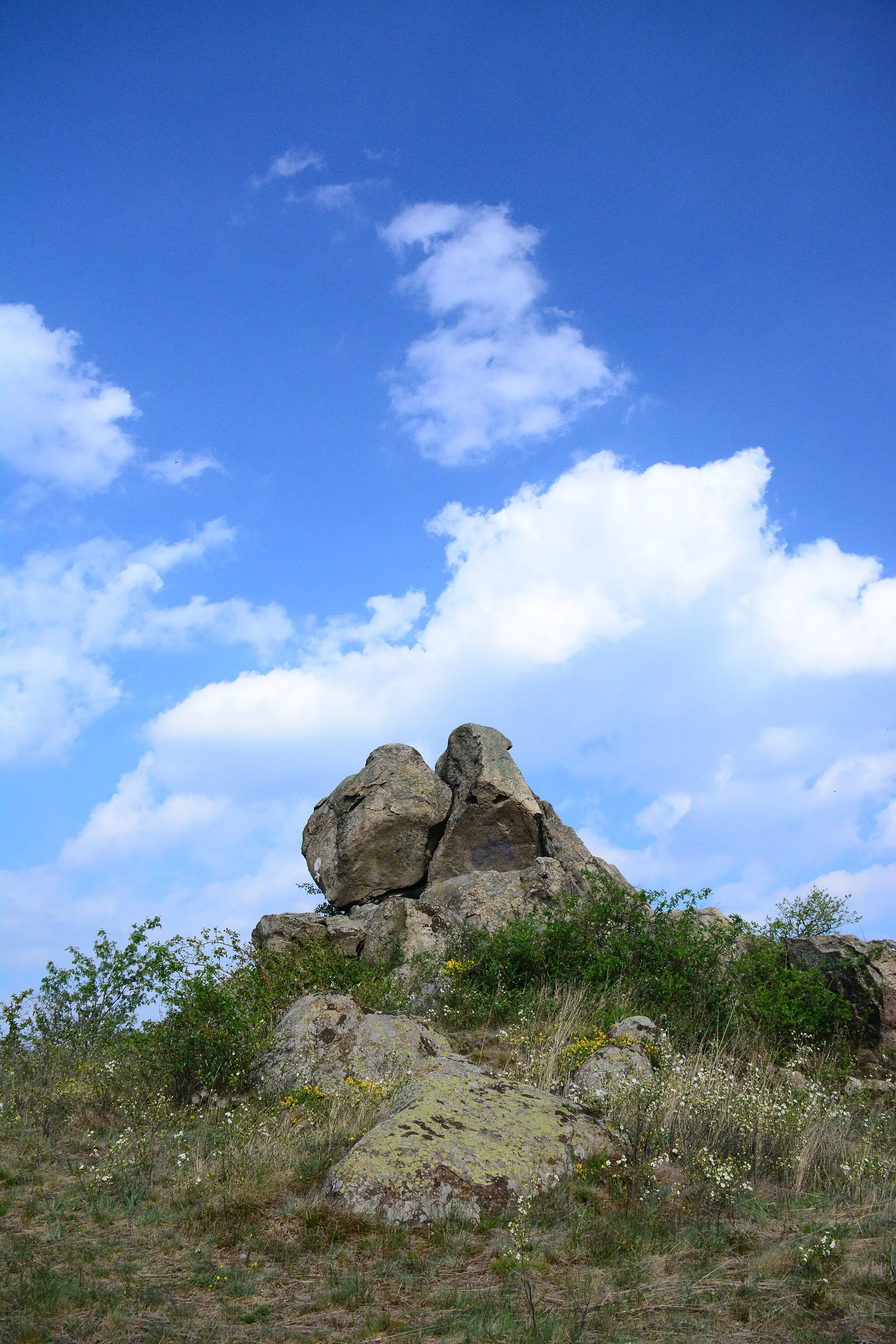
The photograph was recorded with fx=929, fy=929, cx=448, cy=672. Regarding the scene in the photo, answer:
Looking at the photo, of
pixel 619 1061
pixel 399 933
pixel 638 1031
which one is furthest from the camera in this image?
pixel 399 933

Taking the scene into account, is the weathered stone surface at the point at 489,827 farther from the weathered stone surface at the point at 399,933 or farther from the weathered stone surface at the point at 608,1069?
the weathered stone surface at the point at 608,1069

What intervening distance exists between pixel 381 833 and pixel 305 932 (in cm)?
550

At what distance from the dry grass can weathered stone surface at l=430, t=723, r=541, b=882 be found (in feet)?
39.6

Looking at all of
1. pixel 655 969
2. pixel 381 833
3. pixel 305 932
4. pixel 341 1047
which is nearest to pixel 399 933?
pixel 305 932

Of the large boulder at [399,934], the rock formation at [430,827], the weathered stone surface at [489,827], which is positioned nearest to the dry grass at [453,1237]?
the large boulder at [399,934]

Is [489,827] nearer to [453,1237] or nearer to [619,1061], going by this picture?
[619,1061]

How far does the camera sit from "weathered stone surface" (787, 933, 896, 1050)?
14297 mm

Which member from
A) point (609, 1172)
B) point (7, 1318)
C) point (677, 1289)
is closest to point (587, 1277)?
point (677, 1289)

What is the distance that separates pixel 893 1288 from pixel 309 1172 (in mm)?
4867

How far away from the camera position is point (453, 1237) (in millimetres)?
Result: 7250

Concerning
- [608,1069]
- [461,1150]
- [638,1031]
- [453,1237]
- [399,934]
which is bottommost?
[453,1237]

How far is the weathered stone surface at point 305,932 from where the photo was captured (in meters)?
17.5

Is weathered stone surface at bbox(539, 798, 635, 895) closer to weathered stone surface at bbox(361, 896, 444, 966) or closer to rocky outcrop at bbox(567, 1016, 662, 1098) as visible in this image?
weathered stone surface at bbox(361, 896, 444, 966)

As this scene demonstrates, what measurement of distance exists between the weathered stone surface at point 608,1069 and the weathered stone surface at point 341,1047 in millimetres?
1560
